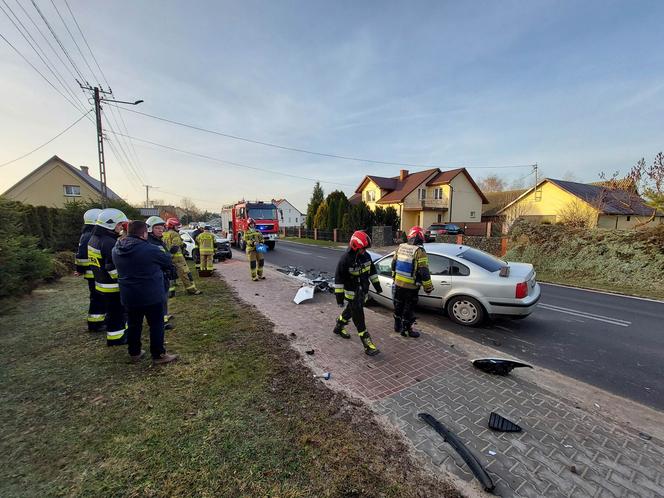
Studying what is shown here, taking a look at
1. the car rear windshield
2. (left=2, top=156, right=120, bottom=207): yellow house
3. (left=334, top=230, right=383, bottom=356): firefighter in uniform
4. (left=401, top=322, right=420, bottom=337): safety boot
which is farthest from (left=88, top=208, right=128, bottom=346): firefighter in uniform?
(left=2, top=156, right=120, bottom=207): yellow house

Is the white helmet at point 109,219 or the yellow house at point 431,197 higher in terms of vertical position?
the yellow house at point 431,197

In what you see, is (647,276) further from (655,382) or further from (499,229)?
(499,229)

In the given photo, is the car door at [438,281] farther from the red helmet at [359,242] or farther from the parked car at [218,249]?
the parked car at [218,249]

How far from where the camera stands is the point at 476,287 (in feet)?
17.1

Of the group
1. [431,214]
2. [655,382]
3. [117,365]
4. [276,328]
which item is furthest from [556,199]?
[117,365]

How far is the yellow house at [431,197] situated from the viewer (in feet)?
104

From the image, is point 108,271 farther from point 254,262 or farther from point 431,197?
point 431,197

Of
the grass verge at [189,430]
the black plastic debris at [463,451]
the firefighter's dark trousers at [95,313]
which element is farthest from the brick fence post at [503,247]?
the firefighter's dark trousers at [95,313]

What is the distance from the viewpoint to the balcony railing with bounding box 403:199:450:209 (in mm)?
31359

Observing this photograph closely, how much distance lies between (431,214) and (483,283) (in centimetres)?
2844

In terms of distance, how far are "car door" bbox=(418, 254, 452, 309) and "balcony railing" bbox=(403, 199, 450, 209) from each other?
1045 inches

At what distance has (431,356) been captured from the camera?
406 centimetres

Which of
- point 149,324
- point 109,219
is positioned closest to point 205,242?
point 109,219

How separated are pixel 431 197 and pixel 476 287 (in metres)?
30.4
